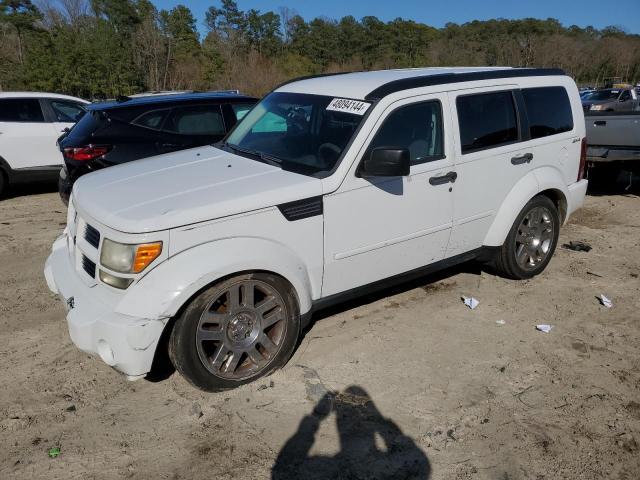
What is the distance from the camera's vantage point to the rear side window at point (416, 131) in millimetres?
3844

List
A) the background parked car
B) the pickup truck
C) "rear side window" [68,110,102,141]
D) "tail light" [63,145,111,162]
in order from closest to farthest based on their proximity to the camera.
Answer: "tail light" [63,145,111,162] → "rear side window" [68,110,102,141] → the pickup truck → the background parked car

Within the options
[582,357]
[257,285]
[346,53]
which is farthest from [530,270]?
[346,53]

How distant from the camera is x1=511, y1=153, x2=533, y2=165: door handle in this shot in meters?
4.61

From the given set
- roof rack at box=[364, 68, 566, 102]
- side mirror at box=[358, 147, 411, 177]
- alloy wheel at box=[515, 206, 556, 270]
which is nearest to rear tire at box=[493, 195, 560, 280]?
alloy wheel at box=[515, 206, 556, 270]

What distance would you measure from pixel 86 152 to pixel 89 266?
3.63 meters

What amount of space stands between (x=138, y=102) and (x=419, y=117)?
172 inches

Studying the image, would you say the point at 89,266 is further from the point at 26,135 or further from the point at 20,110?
the point at 20,110

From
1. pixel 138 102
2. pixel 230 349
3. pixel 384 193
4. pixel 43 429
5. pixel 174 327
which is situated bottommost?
pixel 43 429

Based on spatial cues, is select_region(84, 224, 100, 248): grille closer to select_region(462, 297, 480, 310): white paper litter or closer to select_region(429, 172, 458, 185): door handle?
select_region(429, 172, 458, 185): door handle

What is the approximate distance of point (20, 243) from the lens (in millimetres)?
6430

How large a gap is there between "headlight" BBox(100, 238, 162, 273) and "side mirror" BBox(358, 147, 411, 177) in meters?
1.45

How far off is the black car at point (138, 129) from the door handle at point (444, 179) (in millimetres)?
3922

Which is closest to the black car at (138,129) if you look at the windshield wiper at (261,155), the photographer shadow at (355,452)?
the windshield wiper at (261,155)

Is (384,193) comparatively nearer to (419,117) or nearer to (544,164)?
(419,117)
